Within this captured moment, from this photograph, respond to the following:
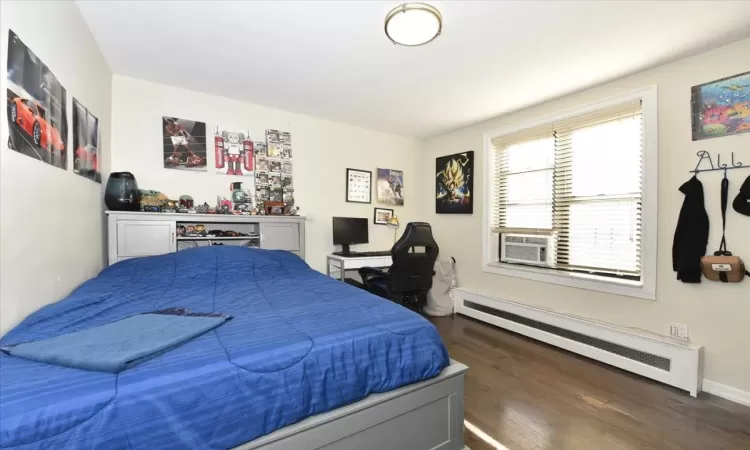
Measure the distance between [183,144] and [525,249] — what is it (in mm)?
3668

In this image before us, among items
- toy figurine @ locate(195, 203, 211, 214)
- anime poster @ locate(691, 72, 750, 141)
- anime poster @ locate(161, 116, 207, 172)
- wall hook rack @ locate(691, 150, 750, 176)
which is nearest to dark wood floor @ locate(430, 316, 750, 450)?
wall hook rack @ locate(691, 150, 750, 176)

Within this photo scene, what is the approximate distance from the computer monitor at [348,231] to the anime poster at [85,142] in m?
2.20

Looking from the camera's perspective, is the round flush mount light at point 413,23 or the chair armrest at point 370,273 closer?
the round flush mount light at point 413,23

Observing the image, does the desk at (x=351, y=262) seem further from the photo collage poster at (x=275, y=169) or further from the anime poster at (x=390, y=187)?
the anime poster at (x=390, y=187)


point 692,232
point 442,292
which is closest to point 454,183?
point 442,292

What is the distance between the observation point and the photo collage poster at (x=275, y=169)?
11.2 ft

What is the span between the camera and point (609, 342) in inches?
98.1

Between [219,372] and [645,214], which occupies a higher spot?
[645,214]

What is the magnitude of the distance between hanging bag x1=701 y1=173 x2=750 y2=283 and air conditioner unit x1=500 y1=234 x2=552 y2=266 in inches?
46.0

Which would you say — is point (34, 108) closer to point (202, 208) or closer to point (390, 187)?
point (202, 208)

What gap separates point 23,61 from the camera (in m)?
1.34

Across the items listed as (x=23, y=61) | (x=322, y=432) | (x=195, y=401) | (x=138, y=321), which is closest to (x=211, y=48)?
(x=23, y=61)

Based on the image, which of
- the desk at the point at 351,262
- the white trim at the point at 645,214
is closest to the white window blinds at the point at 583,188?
the white trim at the point at 645,214

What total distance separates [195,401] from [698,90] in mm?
3444
